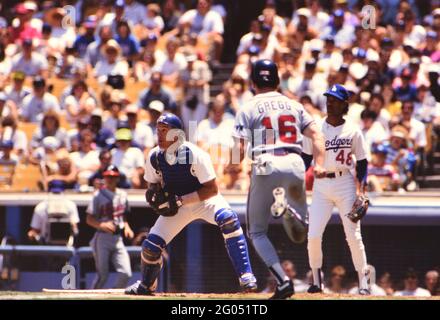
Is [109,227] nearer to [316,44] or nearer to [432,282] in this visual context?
[432,282]

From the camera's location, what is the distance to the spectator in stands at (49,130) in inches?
731

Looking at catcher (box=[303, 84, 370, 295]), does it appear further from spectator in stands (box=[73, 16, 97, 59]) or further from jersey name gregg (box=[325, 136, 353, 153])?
spectator in stands (box=[73, 16, 97, 59])

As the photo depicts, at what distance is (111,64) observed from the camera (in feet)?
66.1

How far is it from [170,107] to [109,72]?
1736 mm

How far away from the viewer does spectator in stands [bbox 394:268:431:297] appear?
52.1 feet

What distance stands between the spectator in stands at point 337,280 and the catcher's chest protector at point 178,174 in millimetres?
4516

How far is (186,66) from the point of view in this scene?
1956 cm

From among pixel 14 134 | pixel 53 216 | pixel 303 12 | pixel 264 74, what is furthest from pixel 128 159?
pixel 264 74

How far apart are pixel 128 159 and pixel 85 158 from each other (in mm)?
679

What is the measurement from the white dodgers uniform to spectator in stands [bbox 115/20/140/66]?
7.83 m

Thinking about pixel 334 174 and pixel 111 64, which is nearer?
pixel 334 174

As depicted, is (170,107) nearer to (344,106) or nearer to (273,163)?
(344,106)

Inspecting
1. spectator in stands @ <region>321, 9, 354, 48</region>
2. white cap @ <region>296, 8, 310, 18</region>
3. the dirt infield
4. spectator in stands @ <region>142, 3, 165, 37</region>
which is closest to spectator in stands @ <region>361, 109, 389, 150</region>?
spectator in stands @ <region>321, 9, 354, 48</region>
